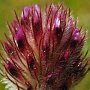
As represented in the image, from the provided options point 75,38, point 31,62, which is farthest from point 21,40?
point 75,38

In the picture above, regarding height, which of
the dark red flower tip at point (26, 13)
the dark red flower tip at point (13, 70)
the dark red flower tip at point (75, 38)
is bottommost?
the dark red flower tip at point (13, 70)

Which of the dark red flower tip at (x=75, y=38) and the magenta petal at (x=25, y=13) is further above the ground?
the magenta petal at (x=25, y=13)

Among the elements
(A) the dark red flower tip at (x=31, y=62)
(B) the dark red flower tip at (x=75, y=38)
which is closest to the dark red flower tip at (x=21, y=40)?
(A) the dark red flower tip at (x=31, y=62)

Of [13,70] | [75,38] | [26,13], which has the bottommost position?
[13,70]

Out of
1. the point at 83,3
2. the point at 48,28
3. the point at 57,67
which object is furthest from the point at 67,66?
the point at 83,3

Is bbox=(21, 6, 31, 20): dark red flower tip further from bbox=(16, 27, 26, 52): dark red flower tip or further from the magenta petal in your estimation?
bbox=(16, 27, 26, 52): dark red flower tip

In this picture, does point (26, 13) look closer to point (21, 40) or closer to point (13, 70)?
point (21, 40)

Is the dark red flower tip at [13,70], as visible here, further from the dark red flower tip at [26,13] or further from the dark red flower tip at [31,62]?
the dark red flower tip at [26,13]

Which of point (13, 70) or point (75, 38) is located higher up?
point (75, 38)

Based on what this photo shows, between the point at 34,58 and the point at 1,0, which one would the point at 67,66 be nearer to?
the point at 34,58

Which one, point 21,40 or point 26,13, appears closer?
point 21,40

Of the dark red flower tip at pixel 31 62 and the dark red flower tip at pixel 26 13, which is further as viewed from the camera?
the dark red flower tip at pixel 26 13

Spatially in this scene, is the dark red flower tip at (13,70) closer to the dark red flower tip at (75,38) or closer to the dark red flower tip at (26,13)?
the dark red flower tip at (26,13)

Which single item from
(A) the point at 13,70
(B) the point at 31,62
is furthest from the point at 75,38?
(A) the point at 13,70
